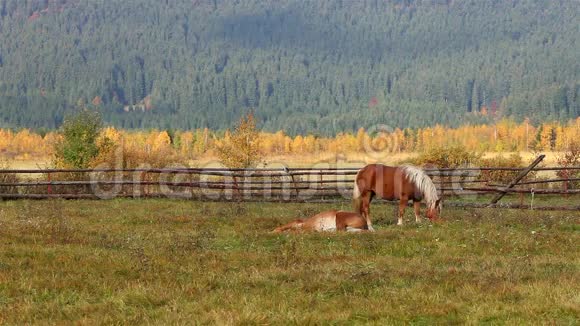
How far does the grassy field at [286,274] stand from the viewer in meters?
7.61

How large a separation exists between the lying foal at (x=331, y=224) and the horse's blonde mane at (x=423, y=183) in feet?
8.04

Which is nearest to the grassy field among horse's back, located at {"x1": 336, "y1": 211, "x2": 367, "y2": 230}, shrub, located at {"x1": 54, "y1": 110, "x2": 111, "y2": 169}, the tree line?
horse's back, located at {"x1": 336, "y1": 211, "x2": 367, "y2": 230}

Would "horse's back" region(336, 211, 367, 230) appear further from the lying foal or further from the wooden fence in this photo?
the wooden fence

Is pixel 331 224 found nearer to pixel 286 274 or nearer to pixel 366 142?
pixel 286 274

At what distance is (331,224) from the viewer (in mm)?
14320

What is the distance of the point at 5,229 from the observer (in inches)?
561

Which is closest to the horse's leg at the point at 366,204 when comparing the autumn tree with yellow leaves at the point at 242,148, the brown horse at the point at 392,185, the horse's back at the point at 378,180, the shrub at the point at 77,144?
the brown horse at the point at 392,185

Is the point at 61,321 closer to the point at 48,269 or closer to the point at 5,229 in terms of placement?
the point at 48,269

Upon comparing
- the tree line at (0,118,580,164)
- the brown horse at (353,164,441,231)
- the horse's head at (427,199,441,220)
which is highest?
the brown horse at (353,164,441,231)

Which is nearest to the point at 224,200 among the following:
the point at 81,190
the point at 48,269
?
the point at 81,190

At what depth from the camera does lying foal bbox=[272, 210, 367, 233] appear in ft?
46.9

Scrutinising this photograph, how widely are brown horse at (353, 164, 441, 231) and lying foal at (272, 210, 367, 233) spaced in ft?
6.19

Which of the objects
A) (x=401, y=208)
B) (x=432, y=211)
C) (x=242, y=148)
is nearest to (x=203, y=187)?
(x=401, y=208)

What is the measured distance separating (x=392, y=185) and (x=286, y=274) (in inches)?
290
